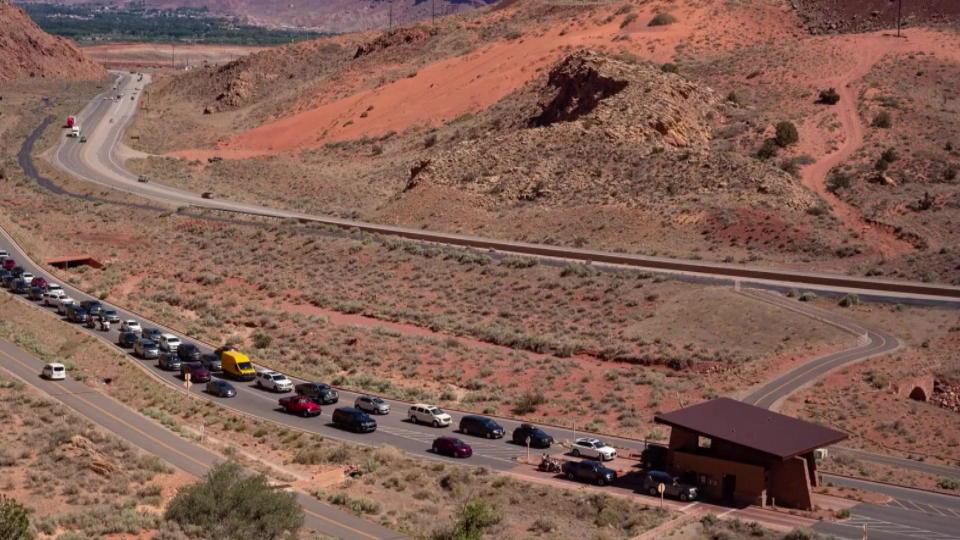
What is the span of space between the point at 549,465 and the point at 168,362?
1937 cm

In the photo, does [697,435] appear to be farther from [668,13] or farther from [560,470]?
[668,13]

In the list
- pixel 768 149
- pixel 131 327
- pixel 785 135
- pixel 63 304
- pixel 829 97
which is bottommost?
pixel 131 327

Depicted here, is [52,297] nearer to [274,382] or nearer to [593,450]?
[274,382]

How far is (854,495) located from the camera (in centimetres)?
3375

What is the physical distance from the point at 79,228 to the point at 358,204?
2045 centimetres

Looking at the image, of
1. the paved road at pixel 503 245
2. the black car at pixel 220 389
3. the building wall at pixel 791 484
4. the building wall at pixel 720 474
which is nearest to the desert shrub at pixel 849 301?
Answer: the paved road at pixel 503 245

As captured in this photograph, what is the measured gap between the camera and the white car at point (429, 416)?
41.7m

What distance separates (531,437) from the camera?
39062 millimetres

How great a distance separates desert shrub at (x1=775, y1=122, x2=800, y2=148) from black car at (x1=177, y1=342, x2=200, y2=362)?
4937 centimetres

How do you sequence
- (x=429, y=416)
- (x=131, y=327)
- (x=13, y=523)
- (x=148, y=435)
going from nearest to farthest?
1. (x=13, y=523)
2. (x=148, y=435)
3. (x=429, y=416)
4. (x=131, y=327)

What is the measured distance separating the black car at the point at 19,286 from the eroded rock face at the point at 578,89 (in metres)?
43.7

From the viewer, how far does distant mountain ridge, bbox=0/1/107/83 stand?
18325cm

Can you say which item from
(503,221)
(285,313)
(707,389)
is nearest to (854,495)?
(707,389)

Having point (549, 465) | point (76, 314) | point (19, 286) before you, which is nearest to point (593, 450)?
point (549, 465)
